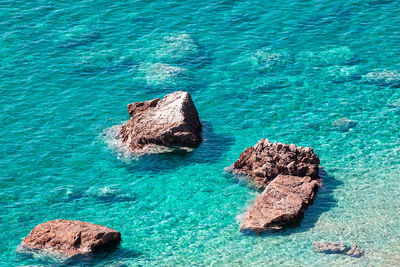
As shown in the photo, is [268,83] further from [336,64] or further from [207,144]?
[207,144]

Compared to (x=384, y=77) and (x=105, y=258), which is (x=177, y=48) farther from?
(x=105, y=258)

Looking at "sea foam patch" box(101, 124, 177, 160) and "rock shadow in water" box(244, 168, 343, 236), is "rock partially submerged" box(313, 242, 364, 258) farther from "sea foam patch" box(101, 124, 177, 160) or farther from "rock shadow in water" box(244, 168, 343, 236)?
"sea foam patch" box(101, 124, 177, 160)

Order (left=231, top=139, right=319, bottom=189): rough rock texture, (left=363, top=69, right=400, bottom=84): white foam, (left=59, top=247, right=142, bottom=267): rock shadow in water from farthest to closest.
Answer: (left=363, top=69, right=400, bottom=84): white foam < (left=231, top=139, right=319, bottom=189): rough rock texture < (left=59, top=247, right=142, bottom=267): rock shadow in water

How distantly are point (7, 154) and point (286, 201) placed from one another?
2365 cm

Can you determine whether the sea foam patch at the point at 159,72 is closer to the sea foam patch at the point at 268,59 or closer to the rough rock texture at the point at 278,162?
the sea foam patch at the point at 268,59

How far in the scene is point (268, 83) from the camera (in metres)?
60.5

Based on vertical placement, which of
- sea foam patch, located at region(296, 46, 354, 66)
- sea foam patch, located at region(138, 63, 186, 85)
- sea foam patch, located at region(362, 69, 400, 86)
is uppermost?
sea foam patch, located at region(138, 63, 186, 85)

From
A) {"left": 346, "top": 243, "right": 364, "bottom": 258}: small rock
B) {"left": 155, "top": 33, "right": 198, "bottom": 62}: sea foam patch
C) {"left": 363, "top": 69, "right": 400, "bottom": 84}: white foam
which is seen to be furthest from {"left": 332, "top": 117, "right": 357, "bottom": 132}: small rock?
{"left": 155, "top": 33, "right": 198, "bottom": 62}: sea foam patch

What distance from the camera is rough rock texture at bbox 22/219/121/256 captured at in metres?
40.6

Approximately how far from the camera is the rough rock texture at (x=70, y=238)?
40.6 meters

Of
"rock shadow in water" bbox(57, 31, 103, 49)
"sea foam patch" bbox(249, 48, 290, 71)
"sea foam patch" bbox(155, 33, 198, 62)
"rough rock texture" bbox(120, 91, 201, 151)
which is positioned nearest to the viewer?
"rough rock texture" bbox(120, 91, 201, 151)

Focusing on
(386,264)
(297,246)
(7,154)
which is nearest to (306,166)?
(297,246)

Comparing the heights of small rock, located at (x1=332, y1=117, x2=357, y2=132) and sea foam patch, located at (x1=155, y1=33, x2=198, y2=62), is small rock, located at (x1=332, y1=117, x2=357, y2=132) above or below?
below

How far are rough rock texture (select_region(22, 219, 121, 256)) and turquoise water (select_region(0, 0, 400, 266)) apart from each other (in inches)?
35.5
